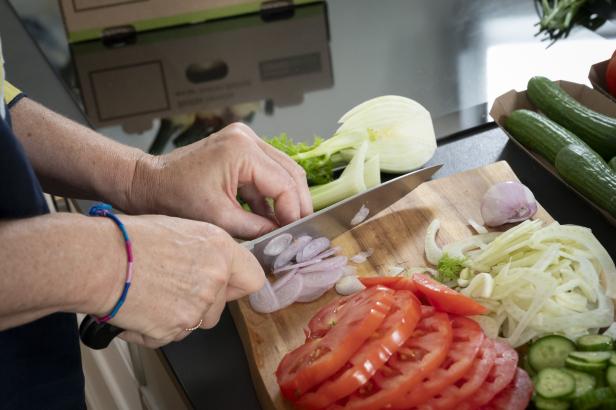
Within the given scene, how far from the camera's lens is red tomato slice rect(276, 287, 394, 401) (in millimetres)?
1200

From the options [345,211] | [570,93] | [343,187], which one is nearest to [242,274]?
[345,211]

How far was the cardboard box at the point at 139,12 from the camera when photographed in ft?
7.66

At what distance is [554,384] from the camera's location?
1.14m

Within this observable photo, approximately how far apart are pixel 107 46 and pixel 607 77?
145 centimetres

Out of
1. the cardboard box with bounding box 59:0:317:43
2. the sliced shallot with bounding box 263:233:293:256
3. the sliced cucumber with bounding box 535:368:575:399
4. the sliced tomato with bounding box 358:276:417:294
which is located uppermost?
the cardboard box with bounding box 59:0:317:43

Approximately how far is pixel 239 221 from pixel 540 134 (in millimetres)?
707

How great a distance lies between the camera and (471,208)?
64.6 inches

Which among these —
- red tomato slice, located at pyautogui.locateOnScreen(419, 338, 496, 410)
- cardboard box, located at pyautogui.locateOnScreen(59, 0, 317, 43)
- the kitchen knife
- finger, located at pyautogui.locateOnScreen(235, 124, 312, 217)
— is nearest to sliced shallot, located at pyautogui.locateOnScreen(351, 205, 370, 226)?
the kitchen knife

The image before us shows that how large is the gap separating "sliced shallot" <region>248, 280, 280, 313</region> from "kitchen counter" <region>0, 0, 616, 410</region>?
0.28 ft

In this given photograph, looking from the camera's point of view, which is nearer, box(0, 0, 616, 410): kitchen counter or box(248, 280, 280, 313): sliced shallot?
box(248, 280, 280, 313): sliced shallot

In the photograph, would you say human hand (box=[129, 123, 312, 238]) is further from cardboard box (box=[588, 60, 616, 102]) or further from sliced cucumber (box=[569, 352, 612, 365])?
cardboard box (box=[588, 60, 616, 102])

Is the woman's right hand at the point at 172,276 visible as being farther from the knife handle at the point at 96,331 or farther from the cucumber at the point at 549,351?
the cucumber at the point at 549,351

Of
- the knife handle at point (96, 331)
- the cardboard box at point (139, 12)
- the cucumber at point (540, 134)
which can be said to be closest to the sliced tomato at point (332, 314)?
the knife handle at point (96, 331)

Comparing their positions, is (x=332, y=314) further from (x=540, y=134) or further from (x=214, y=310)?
(x=540, y=134)
